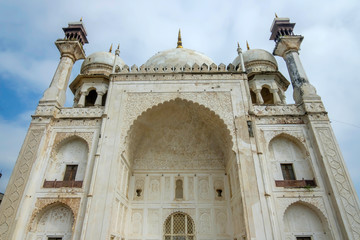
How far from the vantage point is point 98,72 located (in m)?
14.2

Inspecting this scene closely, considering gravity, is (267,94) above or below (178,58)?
below

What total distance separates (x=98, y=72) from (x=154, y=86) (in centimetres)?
511

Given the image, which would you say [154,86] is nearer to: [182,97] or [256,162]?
[182,97]

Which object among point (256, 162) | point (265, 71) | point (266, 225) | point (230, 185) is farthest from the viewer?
point (265, 71)

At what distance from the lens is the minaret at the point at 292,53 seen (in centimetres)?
1055

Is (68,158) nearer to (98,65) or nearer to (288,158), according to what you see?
(98,65)

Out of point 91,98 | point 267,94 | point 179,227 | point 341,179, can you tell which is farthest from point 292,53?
point 91,98

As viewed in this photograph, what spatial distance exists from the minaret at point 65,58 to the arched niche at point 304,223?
10.7 m

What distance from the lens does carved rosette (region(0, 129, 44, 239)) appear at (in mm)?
7953

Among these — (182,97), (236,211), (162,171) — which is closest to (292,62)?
(182,97)

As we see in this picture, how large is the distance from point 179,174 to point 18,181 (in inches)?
262

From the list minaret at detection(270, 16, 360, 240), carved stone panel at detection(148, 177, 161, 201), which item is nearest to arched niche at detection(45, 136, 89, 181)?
carved stone panel at detection(148, 177, 161, 201)

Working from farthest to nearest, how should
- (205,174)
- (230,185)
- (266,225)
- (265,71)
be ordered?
1. (265,71)
2. (205,174)
3. (230,185)
4. (266,225)

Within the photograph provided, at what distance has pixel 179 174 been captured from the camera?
11430 millimetres
